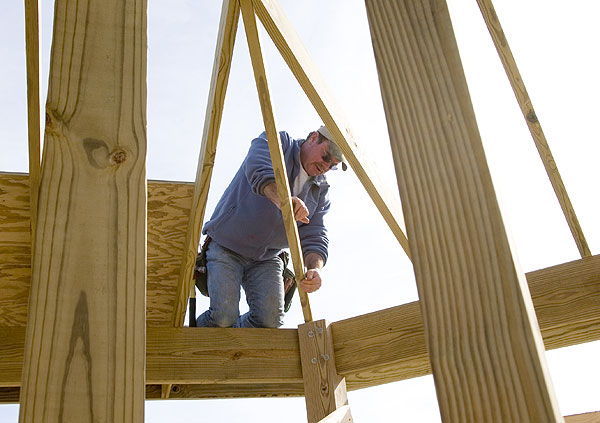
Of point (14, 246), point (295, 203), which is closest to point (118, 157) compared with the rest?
point (295, 203)

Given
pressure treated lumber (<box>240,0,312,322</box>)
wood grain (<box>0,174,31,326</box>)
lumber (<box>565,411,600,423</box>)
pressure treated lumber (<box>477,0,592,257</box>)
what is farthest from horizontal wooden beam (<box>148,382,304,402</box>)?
pressure treated lumber (<box>477,0,592,257</box>)

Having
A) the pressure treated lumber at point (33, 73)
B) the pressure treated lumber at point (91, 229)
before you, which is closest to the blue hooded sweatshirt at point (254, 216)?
the pressure treated lumber at point (33, 73)

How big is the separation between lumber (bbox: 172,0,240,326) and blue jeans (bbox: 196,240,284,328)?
0.16 metres

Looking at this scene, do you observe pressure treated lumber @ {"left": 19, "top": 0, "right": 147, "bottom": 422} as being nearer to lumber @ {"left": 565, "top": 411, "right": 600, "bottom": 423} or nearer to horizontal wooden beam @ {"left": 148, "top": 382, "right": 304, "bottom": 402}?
lumber @ {"left": 565, "top": 411, "right": 600, "bottom": 423}

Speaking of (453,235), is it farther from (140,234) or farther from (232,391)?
(232,391)

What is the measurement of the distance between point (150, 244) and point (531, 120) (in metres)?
2.37

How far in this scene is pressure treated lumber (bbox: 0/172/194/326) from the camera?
3.93m

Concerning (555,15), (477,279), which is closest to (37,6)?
(477,279)

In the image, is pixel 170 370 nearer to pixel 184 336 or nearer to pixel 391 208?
pixel 184 336

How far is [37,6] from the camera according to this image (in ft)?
10.4

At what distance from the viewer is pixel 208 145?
3.81 m

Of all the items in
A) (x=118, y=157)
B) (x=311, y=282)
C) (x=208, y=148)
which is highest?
(x=208, y=148)

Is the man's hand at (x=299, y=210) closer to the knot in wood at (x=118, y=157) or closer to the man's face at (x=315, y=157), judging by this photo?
the man's face at (x=315, y=157)

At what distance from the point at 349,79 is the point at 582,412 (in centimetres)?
360
